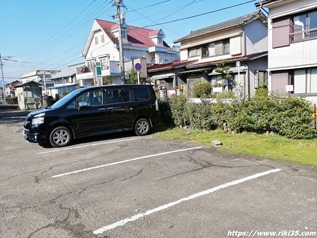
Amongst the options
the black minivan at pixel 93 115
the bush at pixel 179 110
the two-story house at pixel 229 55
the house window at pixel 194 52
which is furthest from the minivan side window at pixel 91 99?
the house window at pixel 194 52

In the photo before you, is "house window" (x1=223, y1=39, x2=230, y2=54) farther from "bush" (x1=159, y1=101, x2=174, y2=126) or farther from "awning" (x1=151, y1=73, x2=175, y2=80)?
"bush" (x1=159, y1=101, x2=174, y2=126)

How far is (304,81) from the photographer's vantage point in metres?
13.0

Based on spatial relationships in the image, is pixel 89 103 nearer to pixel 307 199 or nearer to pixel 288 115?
pixel 288 115

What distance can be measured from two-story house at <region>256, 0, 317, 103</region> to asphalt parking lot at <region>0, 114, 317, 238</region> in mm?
9562

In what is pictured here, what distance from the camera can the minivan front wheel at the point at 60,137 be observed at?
24.1 feet

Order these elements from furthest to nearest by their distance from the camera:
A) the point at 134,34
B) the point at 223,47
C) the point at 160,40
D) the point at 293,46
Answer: the point at 160,40, the point at 134,34, the point at 223,47, the point at 293,46

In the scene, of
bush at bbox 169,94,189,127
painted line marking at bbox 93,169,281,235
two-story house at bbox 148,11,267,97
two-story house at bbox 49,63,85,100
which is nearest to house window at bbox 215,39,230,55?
two-story house at bbox 148,11,267,97

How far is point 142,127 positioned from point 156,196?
5.12m

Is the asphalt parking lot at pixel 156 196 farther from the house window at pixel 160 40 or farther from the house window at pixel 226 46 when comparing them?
the house window at pixel 160 40

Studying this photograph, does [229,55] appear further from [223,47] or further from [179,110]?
[179,110]

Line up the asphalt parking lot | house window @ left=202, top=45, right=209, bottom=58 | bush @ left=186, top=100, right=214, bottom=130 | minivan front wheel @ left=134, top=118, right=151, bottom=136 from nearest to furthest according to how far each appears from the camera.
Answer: the asphalt parking lot
bush @ left=186, top=100, right=214, bottom=130
minivan front wheel @ left=134, top=118, right=151, bottom=136
house window @ left=202, top=45, right=209, bottom=58

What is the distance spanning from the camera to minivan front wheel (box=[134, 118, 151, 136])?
8.65 metres

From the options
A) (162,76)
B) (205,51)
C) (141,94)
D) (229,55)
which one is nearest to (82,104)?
(141,94)

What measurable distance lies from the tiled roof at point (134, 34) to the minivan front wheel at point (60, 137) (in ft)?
79.0
